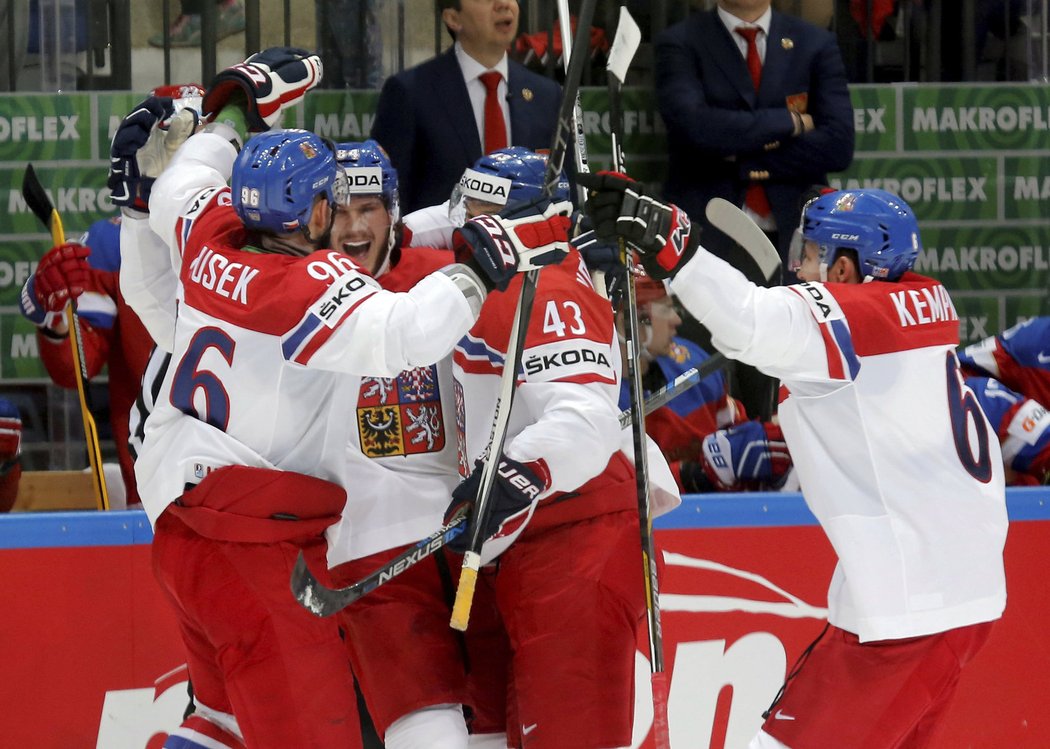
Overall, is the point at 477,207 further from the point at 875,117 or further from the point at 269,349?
the point at 875,117

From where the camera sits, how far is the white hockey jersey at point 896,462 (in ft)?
9.56

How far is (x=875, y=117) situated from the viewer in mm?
4984

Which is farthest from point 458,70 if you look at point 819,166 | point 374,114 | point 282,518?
point 282,518

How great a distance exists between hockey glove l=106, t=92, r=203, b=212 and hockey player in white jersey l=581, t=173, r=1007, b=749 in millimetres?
1250

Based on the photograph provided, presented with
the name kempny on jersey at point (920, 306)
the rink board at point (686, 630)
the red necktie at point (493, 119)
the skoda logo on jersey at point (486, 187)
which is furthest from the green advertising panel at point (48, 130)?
the name kempny on jersey at point (920, 306)

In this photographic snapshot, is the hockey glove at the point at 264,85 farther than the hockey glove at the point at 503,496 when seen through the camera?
Yes

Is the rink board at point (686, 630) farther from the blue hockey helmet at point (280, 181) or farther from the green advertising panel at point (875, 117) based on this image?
the green advertising panel at point (875, 117)

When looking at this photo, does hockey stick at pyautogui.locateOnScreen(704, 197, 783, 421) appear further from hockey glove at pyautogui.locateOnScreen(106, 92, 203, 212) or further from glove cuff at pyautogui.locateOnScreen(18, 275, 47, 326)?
glove cuff at pyautogui.locateOnScreen(18, 275, 47, 326)

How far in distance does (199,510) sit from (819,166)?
2362 mm

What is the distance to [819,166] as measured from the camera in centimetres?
459

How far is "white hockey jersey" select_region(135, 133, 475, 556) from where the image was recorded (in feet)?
8.83

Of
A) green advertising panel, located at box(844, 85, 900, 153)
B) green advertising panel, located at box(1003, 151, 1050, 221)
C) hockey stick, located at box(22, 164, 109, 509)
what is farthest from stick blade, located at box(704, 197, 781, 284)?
green advertising panel, located at box(1003, 151, 1050, 221)

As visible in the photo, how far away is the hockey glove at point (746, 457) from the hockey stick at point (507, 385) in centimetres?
120

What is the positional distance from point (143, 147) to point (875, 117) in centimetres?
248
